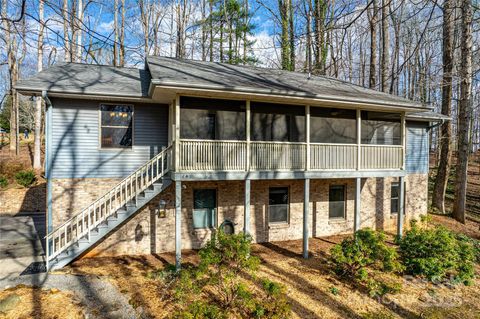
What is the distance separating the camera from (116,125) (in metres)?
9.18

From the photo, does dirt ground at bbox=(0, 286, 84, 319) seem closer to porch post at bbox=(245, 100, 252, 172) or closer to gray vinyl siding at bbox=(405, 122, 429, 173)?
porch post at bbox=(245, 100, 252, 172)

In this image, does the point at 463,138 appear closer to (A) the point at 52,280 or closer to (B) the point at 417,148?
(B) the point at 417,148

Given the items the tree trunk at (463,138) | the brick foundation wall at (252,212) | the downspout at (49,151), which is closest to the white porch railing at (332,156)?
the brick foundation wall at (252,212)

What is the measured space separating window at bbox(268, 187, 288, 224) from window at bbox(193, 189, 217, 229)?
219 centimetres

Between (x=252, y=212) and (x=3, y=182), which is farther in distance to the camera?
(x=3, y=182)

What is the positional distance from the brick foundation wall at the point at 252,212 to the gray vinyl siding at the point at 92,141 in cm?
47

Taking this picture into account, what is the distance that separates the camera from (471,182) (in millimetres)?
24078

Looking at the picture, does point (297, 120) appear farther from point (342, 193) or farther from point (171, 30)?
point (171, 30)

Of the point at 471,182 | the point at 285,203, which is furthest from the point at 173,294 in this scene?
the point at 471,182

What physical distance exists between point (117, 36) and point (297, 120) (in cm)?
1805

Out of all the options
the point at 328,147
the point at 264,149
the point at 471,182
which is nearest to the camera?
the point at 264,149

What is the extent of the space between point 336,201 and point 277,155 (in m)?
4.35

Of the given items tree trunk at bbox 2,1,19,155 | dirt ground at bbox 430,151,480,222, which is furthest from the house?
tree trunk at bbox 2,1,19,155

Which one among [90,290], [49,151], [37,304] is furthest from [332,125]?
[37,304]
